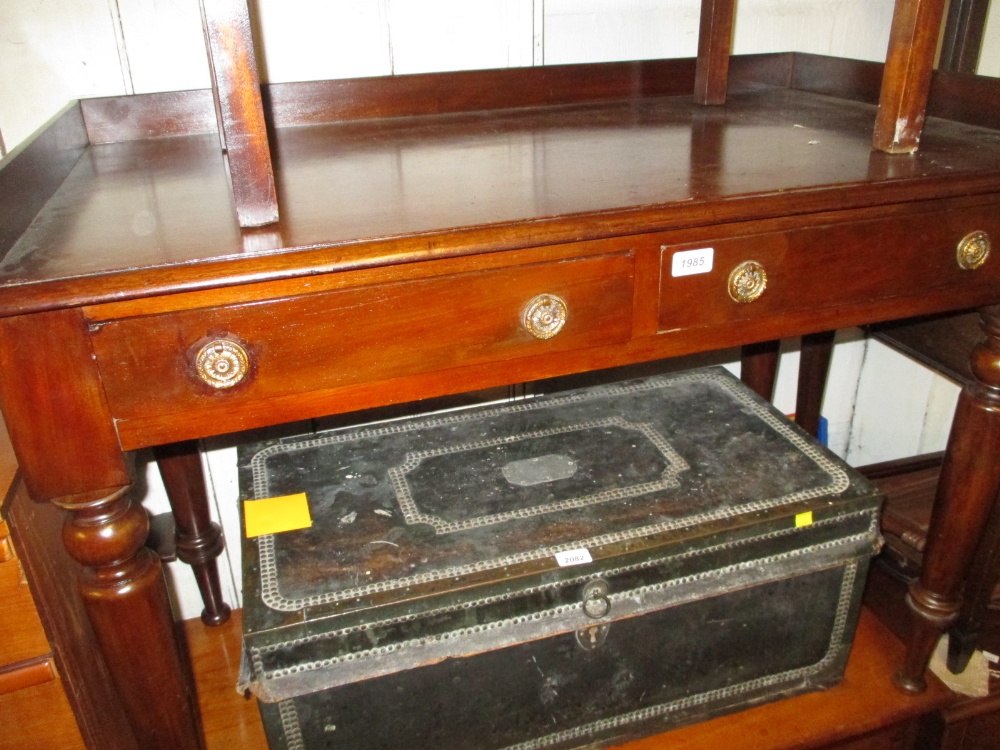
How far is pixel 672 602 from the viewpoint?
2.90 ft

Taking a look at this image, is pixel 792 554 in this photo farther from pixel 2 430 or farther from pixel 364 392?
pixel 2 430

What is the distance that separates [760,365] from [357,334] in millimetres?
925

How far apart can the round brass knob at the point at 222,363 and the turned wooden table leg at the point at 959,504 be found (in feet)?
2.72

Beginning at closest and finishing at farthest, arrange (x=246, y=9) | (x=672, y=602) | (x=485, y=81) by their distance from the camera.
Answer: (x=246, y=9)
(x=672, y=602)
(x=485, y=81)

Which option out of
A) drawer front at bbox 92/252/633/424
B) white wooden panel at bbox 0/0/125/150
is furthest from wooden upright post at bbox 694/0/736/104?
white wooden panel at bbox 0/0/125/150

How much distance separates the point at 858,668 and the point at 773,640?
0.83 feet

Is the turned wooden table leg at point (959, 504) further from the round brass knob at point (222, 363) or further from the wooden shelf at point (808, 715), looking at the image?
the round brass knob at point (222, 363)

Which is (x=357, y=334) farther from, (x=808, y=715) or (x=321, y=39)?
(x=808, y=715)

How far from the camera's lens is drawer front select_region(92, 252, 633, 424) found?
631 millimetres

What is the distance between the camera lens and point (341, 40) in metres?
1.12

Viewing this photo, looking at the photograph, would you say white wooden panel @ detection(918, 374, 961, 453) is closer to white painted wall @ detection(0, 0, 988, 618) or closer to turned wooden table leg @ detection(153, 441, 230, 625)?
white painted wall @ detection(0, 0, 988, 618)

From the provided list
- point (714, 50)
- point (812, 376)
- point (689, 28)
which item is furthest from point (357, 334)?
point (812, 376)

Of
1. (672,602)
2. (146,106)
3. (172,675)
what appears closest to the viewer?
(172,675)

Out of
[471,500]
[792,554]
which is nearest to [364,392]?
[471,500]
